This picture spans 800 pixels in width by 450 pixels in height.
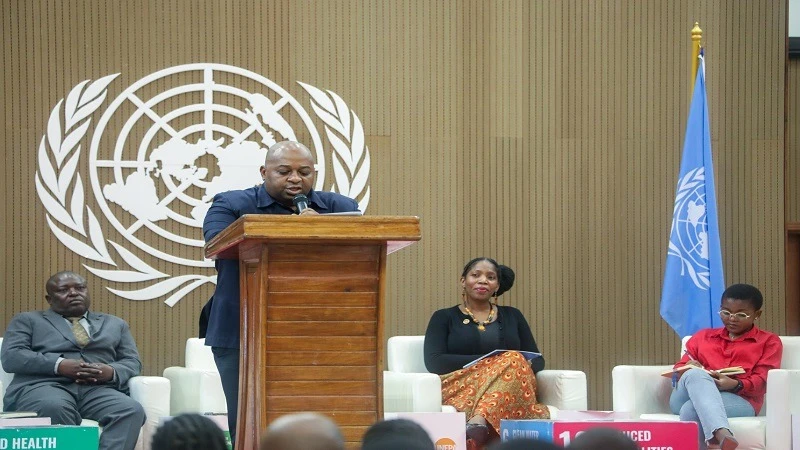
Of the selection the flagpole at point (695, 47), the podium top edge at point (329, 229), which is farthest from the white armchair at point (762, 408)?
the podium top edge at point (329, 229)

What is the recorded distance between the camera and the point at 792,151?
24.7 feet

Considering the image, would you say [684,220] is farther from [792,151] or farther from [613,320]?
[792,151]

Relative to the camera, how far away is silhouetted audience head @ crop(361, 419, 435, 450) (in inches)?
→ 72.8

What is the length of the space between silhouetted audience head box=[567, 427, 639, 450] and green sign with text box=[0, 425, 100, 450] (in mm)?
2486

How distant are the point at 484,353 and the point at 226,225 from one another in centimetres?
262

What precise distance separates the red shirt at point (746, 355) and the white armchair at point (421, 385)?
21.7 inches

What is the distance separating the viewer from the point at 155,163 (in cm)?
656

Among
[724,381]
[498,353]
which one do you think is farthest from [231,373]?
[724,381]

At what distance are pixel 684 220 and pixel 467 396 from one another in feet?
5.68

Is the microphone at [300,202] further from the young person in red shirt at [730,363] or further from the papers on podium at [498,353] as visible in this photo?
the young person in red shirt at [730,363]

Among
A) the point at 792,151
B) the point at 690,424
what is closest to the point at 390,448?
the point at 690,424

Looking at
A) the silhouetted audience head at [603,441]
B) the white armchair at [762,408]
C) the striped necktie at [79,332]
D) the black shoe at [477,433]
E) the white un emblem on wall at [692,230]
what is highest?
the white un emblem on wall at [692,230]

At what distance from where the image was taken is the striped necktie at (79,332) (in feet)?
19.1

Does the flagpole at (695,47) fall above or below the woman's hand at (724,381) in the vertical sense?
above
